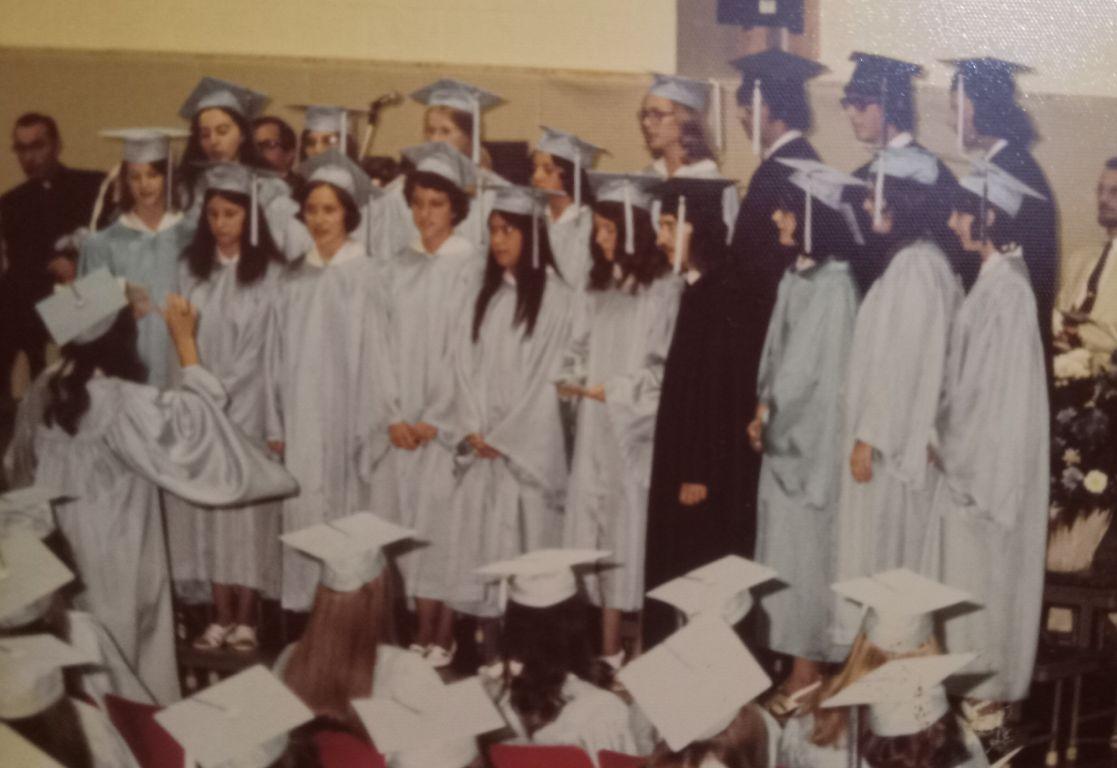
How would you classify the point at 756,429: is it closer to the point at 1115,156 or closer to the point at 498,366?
the point at 498,366

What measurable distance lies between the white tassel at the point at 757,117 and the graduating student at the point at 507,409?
1.99 ft

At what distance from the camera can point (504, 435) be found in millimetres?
3639

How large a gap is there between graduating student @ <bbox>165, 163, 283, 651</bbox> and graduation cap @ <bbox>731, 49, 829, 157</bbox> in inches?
53.8

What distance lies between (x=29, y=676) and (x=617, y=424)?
5.76ft

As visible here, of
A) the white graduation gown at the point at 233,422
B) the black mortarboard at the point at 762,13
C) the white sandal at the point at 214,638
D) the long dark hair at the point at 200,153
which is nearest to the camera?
the black mortarboard at the point at 762,13

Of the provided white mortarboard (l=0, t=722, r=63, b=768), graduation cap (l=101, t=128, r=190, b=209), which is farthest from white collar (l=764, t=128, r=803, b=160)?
white mortarboard (l=0, t=722, r=63, b=768)

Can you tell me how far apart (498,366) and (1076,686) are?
1.87 meters

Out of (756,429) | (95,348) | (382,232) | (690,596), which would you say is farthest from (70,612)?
(756,429)

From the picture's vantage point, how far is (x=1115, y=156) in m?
3.49

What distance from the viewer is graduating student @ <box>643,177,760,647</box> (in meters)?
3.52

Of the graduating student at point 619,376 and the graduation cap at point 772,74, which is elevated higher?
the graduation cap at point 772,74

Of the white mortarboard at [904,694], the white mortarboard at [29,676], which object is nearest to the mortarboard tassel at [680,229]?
the white mortarboard at [904,694]

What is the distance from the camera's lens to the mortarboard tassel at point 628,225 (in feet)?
11.5

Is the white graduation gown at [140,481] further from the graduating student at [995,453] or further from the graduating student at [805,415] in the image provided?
the graduating student at [995,453]
